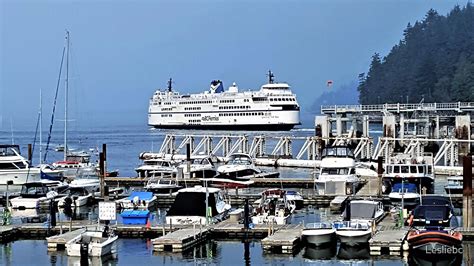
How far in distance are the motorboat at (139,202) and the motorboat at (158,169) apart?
1099 cm

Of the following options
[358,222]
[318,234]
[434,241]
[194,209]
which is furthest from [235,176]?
[434,241]

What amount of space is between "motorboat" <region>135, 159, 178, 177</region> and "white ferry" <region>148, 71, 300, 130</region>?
84854mm

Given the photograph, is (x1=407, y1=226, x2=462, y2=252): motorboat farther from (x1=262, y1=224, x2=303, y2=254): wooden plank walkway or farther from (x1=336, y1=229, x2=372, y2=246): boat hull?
(x1=262, y1=224, x2=303, y2=254): wooden plank walkway

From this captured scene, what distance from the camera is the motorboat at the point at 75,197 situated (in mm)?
45984

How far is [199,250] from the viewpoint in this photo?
113 ft

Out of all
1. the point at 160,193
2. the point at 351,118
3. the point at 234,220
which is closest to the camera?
the point at 234,220

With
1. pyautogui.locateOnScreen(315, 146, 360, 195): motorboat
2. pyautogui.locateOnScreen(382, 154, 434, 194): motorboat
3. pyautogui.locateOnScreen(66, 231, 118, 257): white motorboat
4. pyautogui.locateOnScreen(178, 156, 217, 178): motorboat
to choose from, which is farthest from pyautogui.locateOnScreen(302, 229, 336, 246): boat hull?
pyautogui.locateOnScreen(178, 156, 217, 178): motorboat

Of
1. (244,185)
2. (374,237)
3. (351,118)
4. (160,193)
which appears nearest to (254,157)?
(351,118)

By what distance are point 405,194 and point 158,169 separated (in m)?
23.1

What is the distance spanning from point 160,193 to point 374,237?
64.2 ft

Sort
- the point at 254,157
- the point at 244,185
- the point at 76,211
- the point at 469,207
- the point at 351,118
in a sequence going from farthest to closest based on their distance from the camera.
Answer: the point at 351,118, the point at 254,157, the point at 244,185, the point at 76,211, the point at 469,207

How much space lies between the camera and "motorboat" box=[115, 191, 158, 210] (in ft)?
143

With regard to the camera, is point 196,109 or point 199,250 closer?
point 199,250

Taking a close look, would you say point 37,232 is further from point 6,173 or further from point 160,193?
point 6,173
